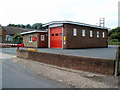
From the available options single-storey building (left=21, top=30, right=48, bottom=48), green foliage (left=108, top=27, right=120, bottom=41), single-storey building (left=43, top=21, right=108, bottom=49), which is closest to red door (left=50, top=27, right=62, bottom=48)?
single-storey building (left=43, top=21, right=108, bottom=49)

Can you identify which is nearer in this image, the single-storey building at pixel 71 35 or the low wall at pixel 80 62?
the low wall at pixel 80 62

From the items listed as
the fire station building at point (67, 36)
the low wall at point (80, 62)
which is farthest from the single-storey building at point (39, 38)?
the low wall at point (80, 62)

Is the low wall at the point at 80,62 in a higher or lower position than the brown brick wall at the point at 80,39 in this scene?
lower

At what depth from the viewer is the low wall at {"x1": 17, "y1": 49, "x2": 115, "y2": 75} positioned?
5.51 m

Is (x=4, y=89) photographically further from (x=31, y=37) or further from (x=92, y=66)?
(x=31, y=37)

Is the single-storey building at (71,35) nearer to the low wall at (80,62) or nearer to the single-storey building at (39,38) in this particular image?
the single-storey building at (39,38)

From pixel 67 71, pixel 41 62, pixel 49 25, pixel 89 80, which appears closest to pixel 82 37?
pixel 49 25

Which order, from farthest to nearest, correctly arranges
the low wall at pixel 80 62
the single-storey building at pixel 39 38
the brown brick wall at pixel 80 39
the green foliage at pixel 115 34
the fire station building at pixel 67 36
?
1. the green foliage at pixel 115 34
2. the single-storey building at pixel 39 38
3. the fire station building at pixel 67 36
4. the brown brick wall at pixel 80 39
5. the low wall at pixel 80 62

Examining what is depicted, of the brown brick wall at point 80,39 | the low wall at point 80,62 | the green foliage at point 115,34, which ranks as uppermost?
the green foliage at point 115,34

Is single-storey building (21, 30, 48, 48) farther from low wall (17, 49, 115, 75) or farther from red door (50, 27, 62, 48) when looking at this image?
low wall (17, 49, 115, 75)

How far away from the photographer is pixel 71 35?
58.1 feet

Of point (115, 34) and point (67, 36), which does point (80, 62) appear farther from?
point (115, 34)

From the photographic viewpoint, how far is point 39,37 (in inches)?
805

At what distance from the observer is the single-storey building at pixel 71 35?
682 inches
